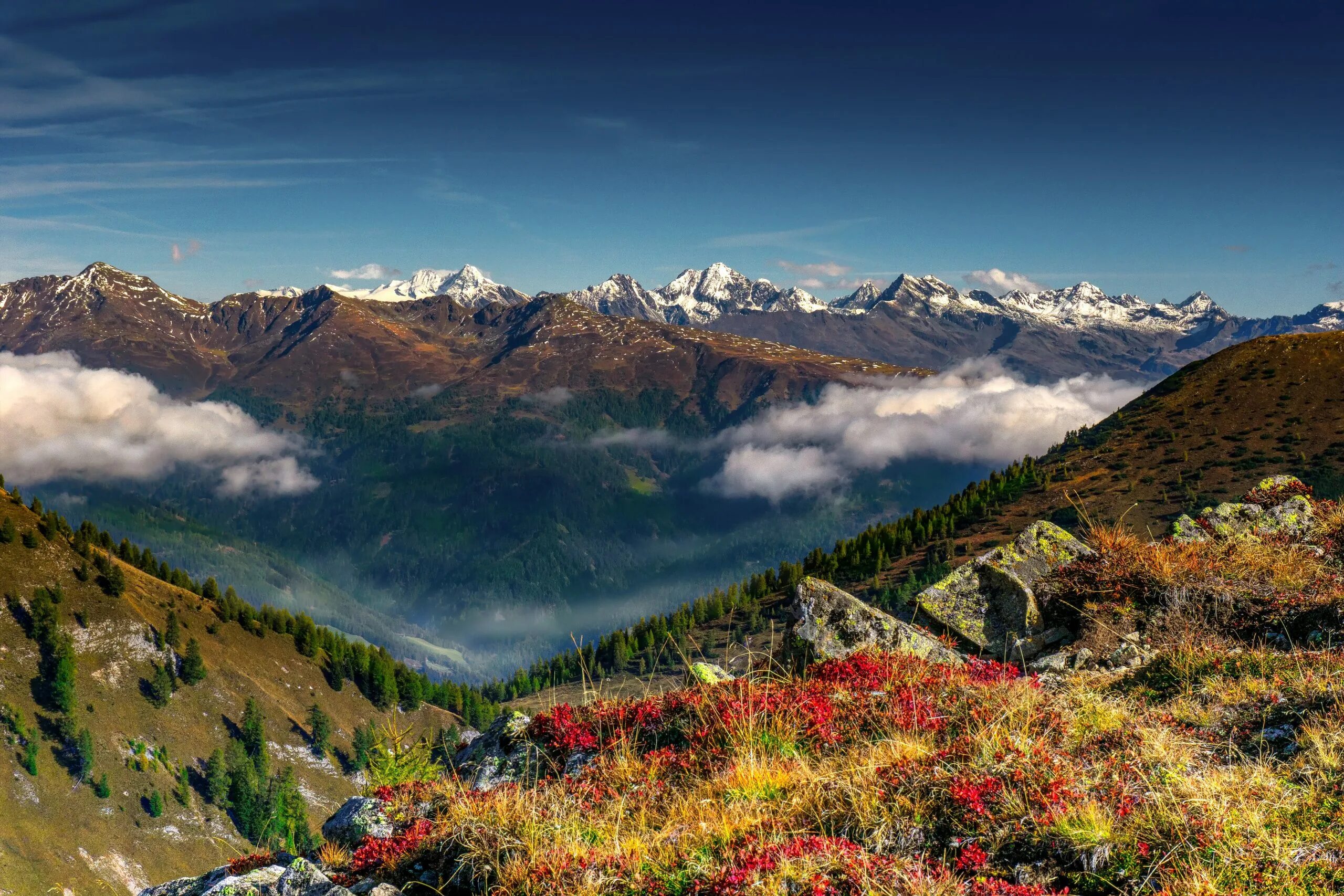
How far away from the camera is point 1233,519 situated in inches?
912

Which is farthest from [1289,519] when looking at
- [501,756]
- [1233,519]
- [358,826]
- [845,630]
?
[358,826]

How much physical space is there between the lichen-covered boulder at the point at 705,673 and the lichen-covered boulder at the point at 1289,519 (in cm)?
1768

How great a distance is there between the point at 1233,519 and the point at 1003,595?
38.4 ft

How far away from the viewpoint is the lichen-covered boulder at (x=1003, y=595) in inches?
661

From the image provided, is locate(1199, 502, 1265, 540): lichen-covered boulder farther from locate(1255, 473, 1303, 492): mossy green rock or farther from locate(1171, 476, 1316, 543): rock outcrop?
locate(1255, 473, 1303, 492): mossy green rock

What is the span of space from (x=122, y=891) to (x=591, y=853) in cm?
24016

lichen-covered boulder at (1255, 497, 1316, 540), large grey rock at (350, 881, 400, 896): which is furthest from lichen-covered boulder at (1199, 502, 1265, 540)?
large grey rock at (350, 881, 400, 896)

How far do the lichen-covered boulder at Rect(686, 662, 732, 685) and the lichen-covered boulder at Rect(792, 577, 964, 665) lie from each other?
1688mm

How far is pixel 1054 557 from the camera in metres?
19.2

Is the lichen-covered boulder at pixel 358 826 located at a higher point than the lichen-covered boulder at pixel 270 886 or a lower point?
lower

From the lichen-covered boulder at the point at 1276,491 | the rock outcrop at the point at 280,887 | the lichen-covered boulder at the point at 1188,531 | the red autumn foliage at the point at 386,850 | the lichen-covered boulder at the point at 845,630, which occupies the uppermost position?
the lichen-covered boulder at the point at 1276,491

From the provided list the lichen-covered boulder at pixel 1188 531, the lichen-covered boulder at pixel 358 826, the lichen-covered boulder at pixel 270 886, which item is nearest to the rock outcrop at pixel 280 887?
the lichen-covered boulder at pixel 270 886

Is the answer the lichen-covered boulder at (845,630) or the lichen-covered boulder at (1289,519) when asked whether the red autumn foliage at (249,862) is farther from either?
the lichen-covered boulder at (1289,519)

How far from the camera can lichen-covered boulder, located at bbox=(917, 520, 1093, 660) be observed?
1678 cm
